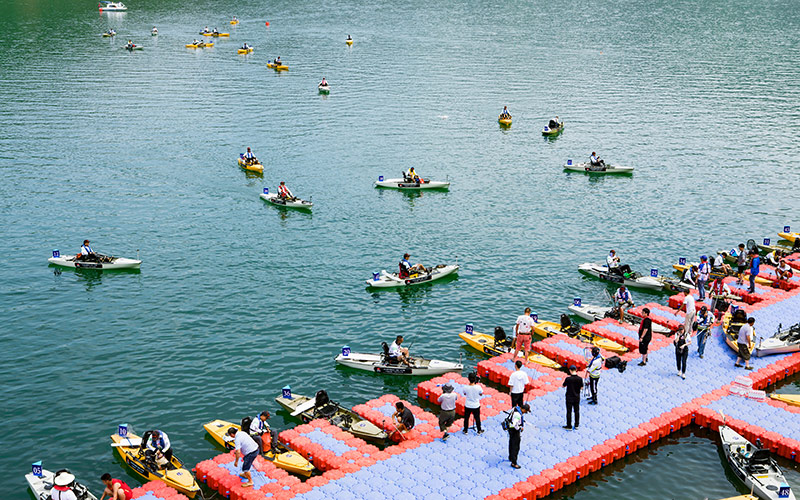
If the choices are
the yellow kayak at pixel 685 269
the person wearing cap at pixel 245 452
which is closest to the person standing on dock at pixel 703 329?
the yellow kayak at pixel 685 269

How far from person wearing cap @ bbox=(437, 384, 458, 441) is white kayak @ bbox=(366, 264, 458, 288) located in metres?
22.1

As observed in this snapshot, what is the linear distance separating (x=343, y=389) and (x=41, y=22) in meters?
174

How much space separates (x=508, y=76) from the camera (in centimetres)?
13388

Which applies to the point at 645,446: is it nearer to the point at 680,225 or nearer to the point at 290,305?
the point at 290,305

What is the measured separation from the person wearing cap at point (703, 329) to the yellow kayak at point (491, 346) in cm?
790

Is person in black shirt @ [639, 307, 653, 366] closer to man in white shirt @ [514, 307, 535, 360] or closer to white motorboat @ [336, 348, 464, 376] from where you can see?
man in white shirt @ [514, 307, 535, 360]

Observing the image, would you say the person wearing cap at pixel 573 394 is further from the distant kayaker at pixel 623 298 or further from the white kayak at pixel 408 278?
the white kayak at pixel 408 278

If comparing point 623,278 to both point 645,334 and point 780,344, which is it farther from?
point 645,334

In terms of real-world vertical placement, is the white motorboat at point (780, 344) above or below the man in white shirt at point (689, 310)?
below

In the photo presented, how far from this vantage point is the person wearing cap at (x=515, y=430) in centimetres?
3180

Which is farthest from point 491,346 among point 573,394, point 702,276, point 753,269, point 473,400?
point 753,269

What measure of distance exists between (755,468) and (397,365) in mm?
19334

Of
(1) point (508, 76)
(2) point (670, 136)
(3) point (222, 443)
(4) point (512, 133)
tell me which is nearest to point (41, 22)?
(1) point (508, 76)

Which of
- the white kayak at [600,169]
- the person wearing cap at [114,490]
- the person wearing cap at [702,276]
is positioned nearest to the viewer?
the person wearing cap at [114,490]
